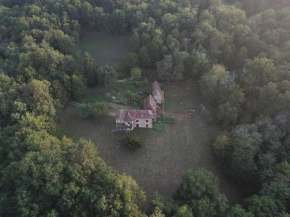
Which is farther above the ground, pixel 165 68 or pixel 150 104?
pixel 165 68

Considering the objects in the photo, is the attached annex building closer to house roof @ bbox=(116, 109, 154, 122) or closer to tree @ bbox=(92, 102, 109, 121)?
house roof @ bbox=(116, 109, 154, 122)

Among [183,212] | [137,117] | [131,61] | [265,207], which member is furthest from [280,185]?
[131,61]

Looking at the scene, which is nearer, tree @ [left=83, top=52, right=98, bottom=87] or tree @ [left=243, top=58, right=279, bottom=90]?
tree @ [left=243, top=58, right=279, bottom=90]

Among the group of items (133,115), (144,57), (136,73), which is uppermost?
(144,57)

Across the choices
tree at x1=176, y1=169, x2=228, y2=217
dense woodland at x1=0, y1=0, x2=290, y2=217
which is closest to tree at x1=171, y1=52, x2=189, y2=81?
dense woodland at x1=0, y1=0, x2=290, y2=217

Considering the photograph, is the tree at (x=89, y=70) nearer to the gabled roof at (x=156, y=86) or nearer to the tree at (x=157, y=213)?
the gabled roof at (x=156, y=86)

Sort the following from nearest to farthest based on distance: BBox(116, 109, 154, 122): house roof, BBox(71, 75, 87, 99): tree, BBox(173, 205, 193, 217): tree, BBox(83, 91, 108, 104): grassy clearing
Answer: BBox(173, 205, 193, 217): tree → BBox(116, 109, 154, 122): house roof → BBox(71, 75, 87, 99): tree → BBox(83, 91, 108, 104): grassy clearing

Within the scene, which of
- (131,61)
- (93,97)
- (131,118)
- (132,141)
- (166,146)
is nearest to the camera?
(132,141)

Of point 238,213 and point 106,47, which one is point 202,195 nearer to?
point 238,213
